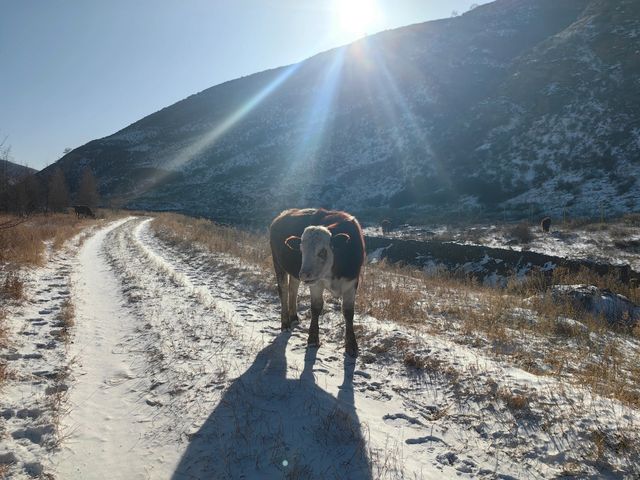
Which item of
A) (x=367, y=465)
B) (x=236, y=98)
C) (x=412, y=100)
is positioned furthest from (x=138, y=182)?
(x=367, y=465)

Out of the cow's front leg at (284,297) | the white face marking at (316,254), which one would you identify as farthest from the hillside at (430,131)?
the white face marking at (316,254)

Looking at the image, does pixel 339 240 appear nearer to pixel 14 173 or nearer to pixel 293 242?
pixel 293 242

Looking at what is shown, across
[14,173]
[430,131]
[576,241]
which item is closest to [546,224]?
[576,241]

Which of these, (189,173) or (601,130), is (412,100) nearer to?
(601,130)

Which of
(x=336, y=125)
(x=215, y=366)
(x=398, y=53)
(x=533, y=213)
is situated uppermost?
(x=398, y=53)

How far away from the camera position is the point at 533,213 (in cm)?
3647

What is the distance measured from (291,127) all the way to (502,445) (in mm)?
88138

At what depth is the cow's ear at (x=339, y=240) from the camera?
19.3ft

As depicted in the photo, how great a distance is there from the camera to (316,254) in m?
5.78

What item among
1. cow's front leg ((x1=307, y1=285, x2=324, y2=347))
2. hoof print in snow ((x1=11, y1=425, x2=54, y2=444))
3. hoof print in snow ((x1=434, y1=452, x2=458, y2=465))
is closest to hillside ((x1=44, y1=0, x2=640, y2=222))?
cow's front leg ((x1=307, y1=285, x2=324, y2=347))

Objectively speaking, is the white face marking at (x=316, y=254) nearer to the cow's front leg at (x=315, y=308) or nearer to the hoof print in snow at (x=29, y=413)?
the cow's front leg at (x=315, y=308)

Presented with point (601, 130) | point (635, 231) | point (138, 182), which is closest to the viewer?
point (635, 231)

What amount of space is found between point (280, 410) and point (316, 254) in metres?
2.18

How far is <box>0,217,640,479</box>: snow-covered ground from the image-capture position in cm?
366
